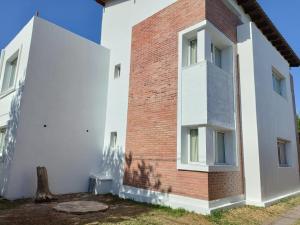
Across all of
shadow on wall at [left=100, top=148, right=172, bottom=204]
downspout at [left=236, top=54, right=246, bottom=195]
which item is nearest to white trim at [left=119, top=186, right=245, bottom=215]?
shadow on wall at [left=100, top=148, right=172, bottom=204]

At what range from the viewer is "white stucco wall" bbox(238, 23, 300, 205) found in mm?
8805

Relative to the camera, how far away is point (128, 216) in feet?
22.0

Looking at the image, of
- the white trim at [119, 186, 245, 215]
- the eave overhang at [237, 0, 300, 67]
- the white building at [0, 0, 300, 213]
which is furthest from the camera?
the eave overhang at [237, 0, 300, 67]

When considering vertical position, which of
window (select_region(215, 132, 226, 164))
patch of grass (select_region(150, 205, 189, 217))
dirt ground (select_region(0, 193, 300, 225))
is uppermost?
window (select_region(215, 132, 226, 164))

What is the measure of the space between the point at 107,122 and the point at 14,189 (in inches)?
186

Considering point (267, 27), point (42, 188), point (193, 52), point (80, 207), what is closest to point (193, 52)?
point (193, 52)

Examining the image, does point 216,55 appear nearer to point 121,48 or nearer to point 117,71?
point 121,48

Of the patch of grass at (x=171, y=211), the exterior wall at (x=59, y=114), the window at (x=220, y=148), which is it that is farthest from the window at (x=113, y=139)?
the window at (x=220, y=148)

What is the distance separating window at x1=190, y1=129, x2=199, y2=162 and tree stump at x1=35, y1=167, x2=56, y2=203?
5.26 m

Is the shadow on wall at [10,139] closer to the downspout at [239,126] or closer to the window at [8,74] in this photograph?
the window at [8,74]

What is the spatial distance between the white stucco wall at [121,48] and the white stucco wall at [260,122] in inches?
154

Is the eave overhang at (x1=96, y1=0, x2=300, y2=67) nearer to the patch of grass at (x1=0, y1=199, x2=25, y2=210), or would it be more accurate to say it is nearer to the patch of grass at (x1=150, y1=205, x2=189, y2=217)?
the patch of grass at (x1=150, y1=205, x2=189, y2=217)

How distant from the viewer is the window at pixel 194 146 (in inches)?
313

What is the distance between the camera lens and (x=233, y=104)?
904 cm
